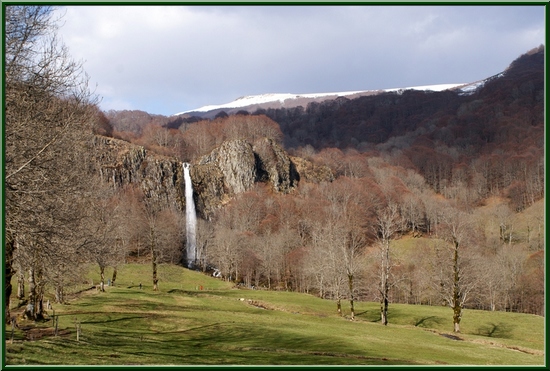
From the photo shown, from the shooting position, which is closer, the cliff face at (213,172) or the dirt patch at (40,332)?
the dirt patch at (40,332)

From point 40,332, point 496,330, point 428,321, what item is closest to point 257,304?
point 428,321

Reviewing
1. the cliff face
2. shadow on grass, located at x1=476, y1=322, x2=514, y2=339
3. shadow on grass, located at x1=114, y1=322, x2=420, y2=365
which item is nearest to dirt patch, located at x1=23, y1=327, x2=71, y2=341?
shadow on grass, located at x1=114, y1=322, x2=420, y2=365

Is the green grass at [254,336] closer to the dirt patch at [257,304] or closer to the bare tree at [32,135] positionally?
the dirt patch at [257,304]

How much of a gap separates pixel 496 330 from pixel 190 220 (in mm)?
102311

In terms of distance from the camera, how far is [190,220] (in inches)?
5300

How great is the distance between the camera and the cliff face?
132250 millimetres

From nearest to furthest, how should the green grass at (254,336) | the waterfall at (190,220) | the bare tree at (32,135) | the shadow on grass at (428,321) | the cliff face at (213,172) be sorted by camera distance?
the bare tree at (32,135), the green grass at (254,336), the shadow on grass at (428,321), the waterfall at (190,220), the cliff face at (213,172)

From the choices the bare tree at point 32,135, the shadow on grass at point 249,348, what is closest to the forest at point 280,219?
the bare tree at point 32,135

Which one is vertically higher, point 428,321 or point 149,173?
point 149,173

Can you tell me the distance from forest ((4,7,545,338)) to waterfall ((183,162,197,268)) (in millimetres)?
3359

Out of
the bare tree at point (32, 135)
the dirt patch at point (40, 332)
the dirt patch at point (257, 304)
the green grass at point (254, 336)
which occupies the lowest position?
the dirt patch at point (257, 304)

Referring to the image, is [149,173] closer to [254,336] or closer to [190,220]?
[190,220]

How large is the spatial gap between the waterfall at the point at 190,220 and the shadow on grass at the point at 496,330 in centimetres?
7427

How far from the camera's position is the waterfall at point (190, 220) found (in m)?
113
